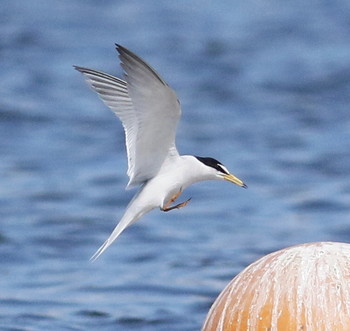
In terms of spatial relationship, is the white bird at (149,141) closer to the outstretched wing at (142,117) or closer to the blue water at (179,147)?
the outstretched wing at (142,117)

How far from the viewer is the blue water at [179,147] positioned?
15070mm

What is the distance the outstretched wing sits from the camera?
29.5 feet

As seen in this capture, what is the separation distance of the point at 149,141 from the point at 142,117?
0.63ft

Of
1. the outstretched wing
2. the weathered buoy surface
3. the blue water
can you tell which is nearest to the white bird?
the outstretched wing

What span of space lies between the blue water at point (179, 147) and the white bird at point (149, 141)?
435cm

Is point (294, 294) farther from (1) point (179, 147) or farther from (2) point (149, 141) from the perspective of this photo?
(1) point (179, 147)

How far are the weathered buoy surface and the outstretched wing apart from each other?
1639 mm

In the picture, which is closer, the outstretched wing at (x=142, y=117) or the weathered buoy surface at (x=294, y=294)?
the weathered buoy surface at (x=294, y=294)

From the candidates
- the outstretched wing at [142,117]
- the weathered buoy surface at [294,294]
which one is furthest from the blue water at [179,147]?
the weathered buoy surface at [294,294]

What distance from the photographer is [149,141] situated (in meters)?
9.33

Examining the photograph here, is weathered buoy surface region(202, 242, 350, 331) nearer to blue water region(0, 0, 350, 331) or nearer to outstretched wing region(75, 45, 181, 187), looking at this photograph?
outstretched wing region(75, 45, 181, 187)

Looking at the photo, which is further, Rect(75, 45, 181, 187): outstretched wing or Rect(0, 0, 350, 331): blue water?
Rect(0, 0, 350, 331): blue water

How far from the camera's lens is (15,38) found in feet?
88.0

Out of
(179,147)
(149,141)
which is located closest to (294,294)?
(149,141)
